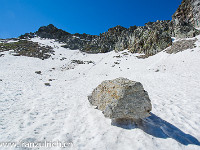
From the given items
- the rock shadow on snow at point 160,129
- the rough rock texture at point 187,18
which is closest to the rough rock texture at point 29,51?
the rock shadow on snow at point 160,129

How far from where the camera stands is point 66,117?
5.80 metres

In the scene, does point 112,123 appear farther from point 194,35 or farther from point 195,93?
point 194,35

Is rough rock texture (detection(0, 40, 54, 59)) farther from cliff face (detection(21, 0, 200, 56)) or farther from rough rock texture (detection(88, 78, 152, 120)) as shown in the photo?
rough rock texture (detection(88, 78, 152, 120))

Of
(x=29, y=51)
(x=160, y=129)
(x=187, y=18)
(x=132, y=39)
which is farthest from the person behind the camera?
(x=132, y=39)

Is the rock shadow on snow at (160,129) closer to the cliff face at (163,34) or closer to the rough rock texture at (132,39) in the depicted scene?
the cliff face at (163,34)

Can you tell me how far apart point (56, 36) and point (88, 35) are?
106 feet

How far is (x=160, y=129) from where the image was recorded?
4723mm

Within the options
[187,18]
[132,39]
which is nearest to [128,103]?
[132,39]

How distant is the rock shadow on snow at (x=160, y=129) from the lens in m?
4.19

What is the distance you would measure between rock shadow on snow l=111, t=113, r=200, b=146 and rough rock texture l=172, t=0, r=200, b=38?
37.1m

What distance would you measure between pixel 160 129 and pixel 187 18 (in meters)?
57.3

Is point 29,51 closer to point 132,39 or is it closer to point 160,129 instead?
point 132,39

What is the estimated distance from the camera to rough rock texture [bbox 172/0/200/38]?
3181 cm

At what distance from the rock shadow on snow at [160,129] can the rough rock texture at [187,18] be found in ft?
122
